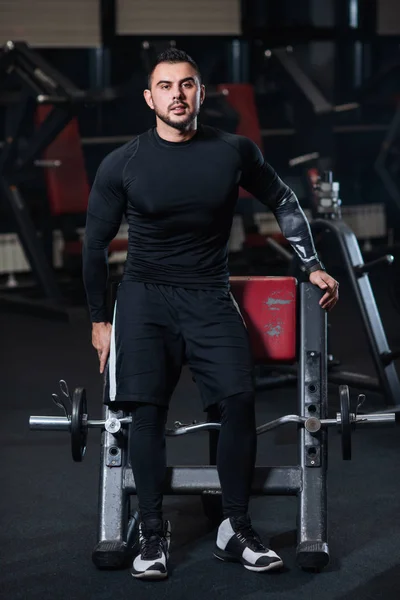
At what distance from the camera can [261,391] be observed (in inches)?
166

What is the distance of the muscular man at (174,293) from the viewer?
2473 millimetres

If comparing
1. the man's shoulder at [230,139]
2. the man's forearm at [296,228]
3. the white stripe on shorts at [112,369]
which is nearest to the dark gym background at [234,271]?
the white stripe on shorts at [112,369]

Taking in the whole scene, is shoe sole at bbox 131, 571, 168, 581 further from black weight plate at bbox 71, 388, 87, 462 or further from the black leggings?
black weight plate at bbox 71, 388, 87, 462

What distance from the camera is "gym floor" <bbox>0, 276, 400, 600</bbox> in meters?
2.38

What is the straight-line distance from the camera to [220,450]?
8.16ft

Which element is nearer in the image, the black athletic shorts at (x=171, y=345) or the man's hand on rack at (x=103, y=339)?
the black athletic shorts at (x=171, y=345)

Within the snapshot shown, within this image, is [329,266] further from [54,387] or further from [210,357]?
[210,357]

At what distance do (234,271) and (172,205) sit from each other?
14.4ft

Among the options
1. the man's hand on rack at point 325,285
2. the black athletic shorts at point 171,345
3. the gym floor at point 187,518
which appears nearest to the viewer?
the gym floor at point 187,518

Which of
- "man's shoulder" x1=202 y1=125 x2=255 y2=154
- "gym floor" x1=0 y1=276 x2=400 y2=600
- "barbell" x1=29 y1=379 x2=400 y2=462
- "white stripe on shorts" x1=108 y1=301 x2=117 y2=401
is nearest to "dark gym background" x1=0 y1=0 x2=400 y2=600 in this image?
"gym floor" x1=0 y1=276 x2=400 y2=600

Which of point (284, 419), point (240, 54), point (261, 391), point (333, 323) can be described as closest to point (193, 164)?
point (284, 419)

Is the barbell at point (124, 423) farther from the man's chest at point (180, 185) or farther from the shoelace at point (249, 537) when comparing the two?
the man's chest at point (180, 185)

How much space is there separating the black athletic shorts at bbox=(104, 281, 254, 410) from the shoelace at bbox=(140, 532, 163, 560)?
31 centimetres

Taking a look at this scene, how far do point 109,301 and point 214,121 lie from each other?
392 centimetres
